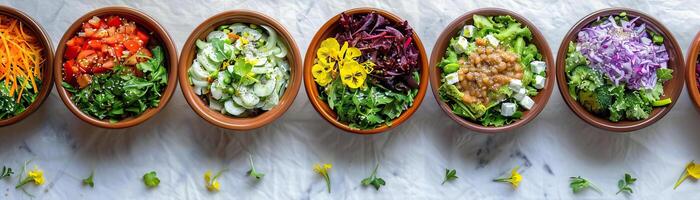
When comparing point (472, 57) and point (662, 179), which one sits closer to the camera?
point (472, 57)

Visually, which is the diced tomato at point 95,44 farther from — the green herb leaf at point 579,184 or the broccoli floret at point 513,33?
the green herb leaf at point 579,184

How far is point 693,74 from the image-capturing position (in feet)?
8.39

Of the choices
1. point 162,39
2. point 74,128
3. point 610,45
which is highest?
point 610,45

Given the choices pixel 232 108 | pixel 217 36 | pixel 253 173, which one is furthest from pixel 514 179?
pixel 217 36

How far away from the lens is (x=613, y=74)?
2.51 metres

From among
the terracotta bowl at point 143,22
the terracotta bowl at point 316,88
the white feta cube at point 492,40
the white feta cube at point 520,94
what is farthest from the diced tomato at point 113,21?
the white feta cube at point 520,94

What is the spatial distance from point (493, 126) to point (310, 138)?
0.72 m

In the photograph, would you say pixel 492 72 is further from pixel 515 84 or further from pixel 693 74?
pixel 693 74

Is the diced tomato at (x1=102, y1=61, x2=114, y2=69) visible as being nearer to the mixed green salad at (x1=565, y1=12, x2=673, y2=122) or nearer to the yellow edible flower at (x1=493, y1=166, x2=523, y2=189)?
the yellow edible flower at (x1=493, y1=166, x2=523, y2=189)

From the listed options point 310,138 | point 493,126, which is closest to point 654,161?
point 493,126

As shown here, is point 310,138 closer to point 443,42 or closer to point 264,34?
point 264,34

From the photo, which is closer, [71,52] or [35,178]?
[71,52]

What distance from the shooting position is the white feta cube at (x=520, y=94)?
99.6 inches

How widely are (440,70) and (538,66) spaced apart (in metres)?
0.35
